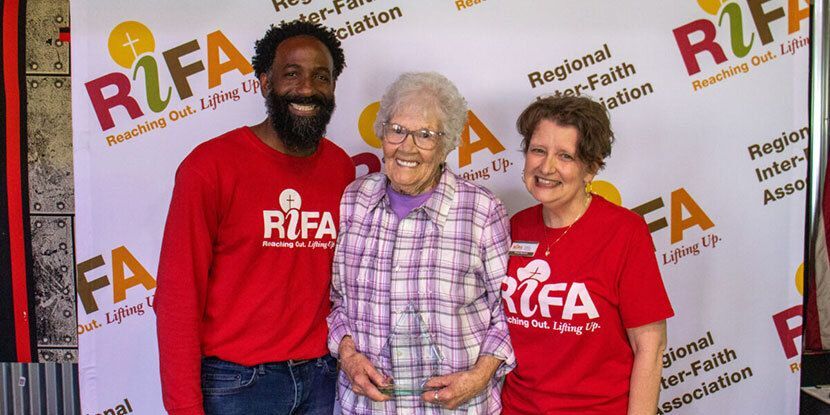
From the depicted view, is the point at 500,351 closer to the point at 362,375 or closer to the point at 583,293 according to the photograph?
the point at 583,293

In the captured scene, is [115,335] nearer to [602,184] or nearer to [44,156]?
[44,156]

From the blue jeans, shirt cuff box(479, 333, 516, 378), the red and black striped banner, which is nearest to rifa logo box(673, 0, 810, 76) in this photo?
shirt cuff box(479, 333, 516, 378)

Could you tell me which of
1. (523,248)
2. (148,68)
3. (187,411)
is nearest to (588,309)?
(523,248)

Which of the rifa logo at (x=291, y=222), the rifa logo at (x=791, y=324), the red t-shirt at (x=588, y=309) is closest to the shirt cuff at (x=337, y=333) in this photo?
the rifa logo at (x=291, y=222)

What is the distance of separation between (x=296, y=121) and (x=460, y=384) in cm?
84

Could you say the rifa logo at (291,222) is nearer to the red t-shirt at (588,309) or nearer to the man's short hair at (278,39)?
the man's short hair at (278,39)

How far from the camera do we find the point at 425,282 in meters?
1.52

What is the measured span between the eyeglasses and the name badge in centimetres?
36

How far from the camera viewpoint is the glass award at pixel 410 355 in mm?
1525

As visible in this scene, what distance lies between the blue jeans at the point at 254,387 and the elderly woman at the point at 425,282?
15 centimetres

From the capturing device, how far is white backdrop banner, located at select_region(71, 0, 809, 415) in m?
2.10

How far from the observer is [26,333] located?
2.23 m

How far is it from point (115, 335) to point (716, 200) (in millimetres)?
2382

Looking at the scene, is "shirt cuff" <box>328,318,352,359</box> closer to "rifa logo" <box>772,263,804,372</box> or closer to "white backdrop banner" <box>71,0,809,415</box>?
"white backdrop banner" <box>71,0,809,415</box>
